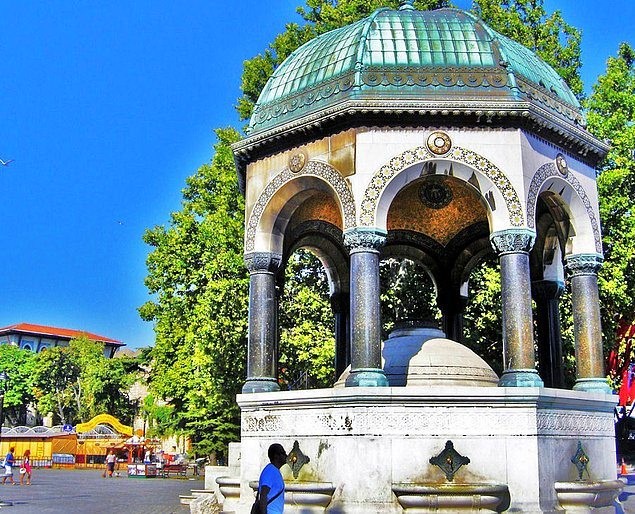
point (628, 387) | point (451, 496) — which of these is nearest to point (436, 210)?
point (451, 496)

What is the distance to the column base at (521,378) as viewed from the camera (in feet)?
33.2

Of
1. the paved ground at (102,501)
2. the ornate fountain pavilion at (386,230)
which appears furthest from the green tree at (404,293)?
the paved ground at (102,501)

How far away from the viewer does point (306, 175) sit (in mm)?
11680

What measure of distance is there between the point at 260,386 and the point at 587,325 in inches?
208

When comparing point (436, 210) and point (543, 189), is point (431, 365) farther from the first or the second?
point (436, 210)

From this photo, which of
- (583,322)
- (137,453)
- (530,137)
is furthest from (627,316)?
(137,453)

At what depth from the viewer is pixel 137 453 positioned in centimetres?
5644

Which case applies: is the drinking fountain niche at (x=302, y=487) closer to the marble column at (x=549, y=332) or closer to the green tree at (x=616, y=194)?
the marble column at (x=549, y=332)

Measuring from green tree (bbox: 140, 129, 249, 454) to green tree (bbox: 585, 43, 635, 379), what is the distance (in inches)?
413

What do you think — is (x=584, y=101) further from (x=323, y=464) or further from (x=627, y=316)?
(x=323, y=464)

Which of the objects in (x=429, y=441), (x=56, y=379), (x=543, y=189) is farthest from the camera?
(x=56, y=379)

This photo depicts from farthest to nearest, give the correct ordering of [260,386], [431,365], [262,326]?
[262,326]
[260,386]
[431,365]

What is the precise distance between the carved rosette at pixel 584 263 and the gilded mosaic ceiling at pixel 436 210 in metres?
2.19

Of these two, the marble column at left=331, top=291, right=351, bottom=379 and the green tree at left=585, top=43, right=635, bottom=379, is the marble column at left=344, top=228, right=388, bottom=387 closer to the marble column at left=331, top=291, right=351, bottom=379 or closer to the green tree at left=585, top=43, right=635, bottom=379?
the marble column at left=331, top=291, right=351, bottom=379
